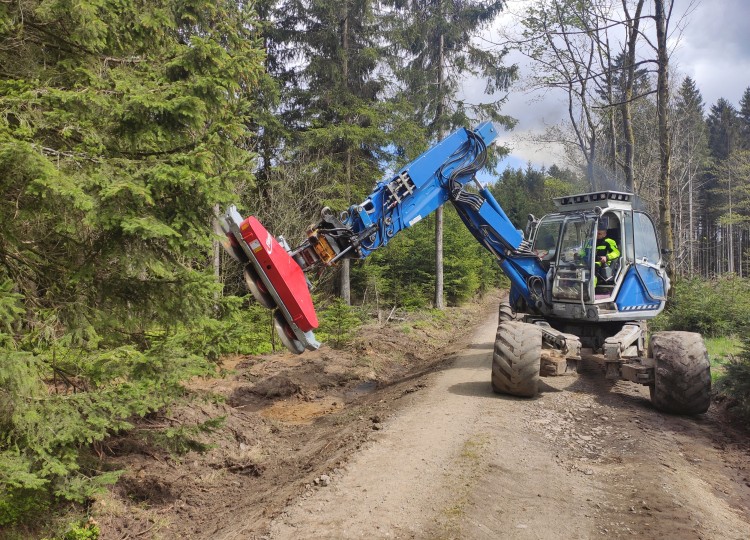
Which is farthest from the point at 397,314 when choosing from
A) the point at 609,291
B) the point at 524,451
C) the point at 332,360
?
the point at 524,451

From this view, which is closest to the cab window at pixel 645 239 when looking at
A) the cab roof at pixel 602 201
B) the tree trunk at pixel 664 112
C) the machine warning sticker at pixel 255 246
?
the cab roof at pixel 602 201

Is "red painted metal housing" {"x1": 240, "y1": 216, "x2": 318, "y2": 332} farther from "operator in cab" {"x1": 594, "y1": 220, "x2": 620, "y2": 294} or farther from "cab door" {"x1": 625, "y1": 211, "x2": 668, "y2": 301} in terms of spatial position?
"cab door" {"x1": 625, "y1": 211, "x2": 668, "y2": 301}

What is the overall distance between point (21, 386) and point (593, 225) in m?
8.26

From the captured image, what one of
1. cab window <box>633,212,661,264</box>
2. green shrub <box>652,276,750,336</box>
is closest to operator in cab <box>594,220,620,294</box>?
cab window <box>633,212,661,264</box>

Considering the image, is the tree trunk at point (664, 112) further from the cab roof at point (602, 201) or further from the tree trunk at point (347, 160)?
the tree trunk at point (347, 160)

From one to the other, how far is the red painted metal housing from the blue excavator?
0.04 ft

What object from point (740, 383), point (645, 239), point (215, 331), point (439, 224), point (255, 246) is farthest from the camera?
point (439, 224)

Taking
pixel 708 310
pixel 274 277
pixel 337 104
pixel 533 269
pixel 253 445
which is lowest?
pixel 253 445

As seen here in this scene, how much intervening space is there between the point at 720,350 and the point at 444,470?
9.12 m

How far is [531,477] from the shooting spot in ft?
16.4

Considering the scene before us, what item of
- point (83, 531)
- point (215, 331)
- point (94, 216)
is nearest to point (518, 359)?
point (215, 331)

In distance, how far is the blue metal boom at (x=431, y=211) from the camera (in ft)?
23.3

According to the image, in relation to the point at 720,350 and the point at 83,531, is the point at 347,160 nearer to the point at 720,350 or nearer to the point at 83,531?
the point at 720,350

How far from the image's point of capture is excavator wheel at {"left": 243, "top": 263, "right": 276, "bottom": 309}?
600 cm
